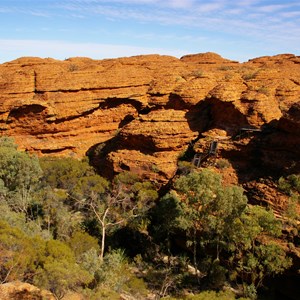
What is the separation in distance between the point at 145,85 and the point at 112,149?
8.22 metres

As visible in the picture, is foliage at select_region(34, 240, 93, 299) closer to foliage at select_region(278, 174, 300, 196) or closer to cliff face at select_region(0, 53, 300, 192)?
foliage at select_region(278, 174, 300, 196)

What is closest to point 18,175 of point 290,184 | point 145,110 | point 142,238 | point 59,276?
point 142,238

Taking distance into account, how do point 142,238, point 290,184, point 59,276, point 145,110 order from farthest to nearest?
1. point 145,110
2. point 142,238
3. point 290,184
4. point 59,276

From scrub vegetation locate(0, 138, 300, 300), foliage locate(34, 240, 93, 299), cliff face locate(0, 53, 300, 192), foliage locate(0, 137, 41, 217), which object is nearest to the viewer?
foliage locate(34, 240, 93, 299)

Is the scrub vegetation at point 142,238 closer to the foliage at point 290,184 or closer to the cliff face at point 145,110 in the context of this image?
the foliage at point 290,184

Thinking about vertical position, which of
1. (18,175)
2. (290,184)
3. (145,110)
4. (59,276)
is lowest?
(59,276)

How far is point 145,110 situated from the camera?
34.4 m

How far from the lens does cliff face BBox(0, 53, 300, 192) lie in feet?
89.7

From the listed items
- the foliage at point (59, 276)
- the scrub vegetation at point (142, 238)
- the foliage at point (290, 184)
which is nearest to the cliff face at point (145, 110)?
the foliage at point (290, 184)

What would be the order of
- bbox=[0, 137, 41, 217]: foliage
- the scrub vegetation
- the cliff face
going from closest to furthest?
the scrub vegetation → bbox=[0, 137, 41, 217]: foliage → the cliff face

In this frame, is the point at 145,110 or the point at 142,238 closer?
the point at 142,238

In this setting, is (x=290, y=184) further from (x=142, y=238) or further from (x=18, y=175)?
(x=18, y=175)

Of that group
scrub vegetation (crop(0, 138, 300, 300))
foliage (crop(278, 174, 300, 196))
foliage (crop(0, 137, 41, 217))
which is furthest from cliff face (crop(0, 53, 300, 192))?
foliage (crop(0, 137, 41, 217))

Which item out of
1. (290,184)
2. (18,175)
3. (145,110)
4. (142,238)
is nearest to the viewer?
(290,184)
